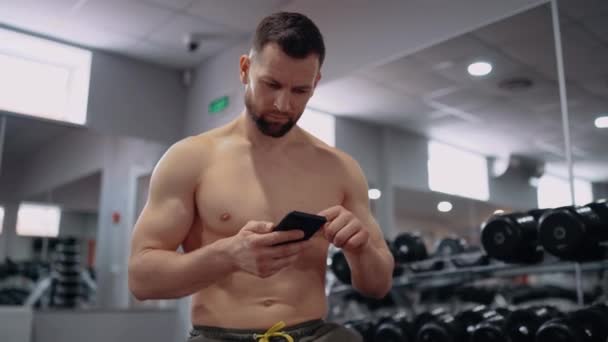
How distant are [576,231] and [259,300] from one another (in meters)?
1.60

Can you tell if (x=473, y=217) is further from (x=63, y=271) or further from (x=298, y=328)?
(x=63, y=271)

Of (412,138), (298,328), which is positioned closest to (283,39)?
(298,328)

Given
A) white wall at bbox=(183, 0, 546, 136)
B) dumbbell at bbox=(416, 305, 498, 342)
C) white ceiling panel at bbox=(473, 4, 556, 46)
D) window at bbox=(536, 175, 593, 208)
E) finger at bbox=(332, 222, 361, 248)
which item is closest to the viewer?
finger at bbox=(332, 222, 361, 248)

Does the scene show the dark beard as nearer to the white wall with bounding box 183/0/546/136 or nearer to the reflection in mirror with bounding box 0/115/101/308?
the white wall with bounding box 183/0/546/136

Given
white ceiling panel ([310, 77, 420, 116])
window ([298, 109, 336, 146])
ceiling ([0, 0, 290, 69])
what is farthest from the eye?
ceiling ([0, 0, 290, 69])

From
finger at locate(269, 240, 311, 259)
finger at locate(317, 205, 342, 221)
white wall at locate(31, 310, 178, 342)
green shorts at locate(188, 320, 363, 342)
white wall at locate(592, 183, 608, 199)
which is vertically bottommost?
white wall at locate(31, 310, 178, 342)

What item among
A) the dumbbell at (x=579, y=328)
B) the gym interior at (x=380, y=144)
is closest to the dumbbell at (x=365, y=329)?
the gym interior at (x=380, y=144)

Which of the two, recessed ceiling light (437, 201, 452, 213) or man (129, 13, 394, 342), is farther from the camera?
recessed ceiling light (437, 201, 452, 213)

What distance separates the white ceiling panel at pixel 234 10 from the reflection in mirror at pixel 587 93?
6.48ft

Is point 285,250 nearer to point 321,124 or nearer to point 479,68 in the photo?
point 479,68

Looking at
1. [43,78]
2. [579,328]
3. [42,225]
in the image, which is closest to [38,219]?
[42,225]

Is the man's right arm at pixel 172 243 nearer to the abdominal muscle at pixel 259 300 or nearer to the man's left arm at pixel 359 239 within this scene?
the abdominal muscle at pixel 259 300

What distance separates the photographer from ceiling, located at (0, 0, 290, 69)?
3.91 m

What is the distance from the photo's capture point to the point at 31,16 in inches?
158
